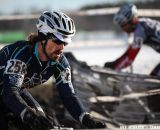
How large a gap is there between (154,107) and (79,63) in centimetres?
179

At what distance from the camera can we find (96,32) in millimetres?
22844

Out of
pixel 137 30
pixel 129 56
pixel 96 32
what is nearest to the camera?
pixel 137 30

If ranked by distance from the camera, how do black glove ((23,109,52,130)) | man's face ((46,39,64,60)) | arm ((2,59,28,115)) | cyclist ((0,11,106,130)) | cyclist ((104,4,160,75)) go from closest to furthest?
black glove ((23,109,52,130)), arm ((2,59,28,115)), cyclist ((0,11,106,130)), man's face ((46,39,64,60)), cyclist ((104,4,160,75))

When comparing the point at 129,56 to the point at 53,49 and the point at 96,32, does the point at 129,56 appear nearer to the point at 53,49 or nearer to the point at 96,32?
the point at 53,49

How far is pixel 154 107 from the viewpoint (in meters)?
10.4

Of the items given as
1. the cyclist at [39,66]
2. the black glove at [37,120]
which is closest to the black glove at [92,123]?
the cyclist at [39,66]

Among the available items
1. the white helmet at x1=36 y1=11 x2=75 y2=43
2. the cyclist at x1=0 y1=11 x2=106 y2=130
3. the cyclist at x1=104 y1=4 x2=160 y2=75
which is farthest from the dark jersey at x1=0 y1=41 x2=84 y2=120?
the cyclist at x1=104 y1=4 x2=160 y2=75

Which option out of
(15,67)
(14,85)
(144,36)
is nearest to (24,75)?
(15,67)

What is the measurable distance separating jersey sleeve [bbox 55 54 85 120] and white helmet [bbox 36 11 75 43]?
1.58 feet

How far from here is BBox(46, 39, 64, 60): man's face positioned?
6.55 m

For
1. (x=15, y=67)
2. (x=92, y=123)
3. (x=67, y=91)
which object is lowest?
(x=92, y=123)

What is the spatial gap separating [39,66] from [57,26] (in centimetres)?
50

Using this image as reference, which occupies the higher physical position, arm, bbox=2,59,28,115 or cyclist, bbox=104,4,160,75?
arm, bbox=2,59,28,115

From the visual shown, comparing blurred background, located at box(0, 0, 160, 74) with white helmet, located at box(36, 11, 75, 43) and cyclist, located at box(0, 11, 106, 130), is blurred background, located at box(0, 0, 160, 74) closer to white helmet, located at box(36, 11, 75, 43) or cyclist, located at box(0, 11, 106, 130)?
cyclist, located at box(0, 11, 106, 130)
